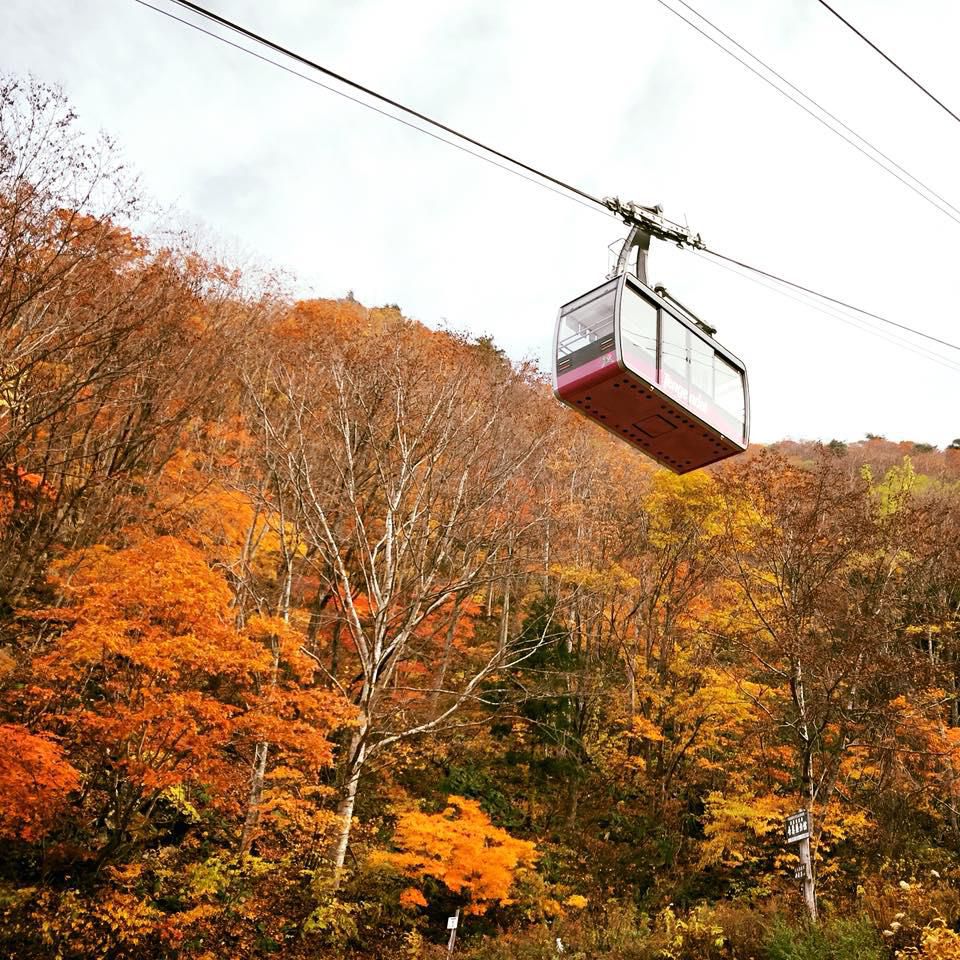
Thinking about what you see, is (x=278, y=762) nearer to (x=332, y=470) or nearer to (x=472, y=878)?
(x=472, y=878)

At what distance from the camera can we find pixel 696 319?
375 inches

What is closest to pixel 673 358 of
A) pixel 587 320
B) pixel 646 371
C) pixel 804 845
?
pixel 646 371

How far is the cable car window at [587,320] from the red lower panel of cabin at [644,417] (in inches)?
18.5

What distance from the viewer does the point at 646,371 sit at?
8.36 metres

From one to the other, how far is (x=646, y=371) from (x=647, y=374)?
0.04 meters

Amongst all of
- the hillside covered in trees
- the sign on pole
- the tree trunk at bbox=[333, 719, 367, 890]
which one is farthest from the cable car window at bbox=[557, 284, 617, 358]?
the sign on pole

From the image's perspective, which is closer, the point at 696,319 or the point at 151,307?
the point at 696,319

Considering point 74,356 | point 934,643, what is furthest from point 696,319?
point 934,643

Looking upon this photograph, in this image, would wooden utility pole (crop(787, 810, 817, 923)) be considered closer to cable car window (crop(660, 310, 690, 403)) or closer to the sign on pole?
the sign on pole

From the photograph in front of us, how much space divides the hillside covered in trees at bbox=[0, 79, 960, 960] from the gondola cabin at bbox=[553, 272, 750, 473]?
3.91m

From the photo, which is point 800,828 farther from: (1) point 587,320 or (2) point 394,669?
(2) point 394,669

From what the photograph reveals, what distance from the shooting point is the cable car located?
328 inches

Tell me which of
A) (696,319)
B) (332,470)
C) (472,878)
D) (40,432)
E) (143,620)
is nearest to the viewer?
(696,319)

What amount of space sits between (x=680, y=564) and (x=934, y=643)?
394 inches
